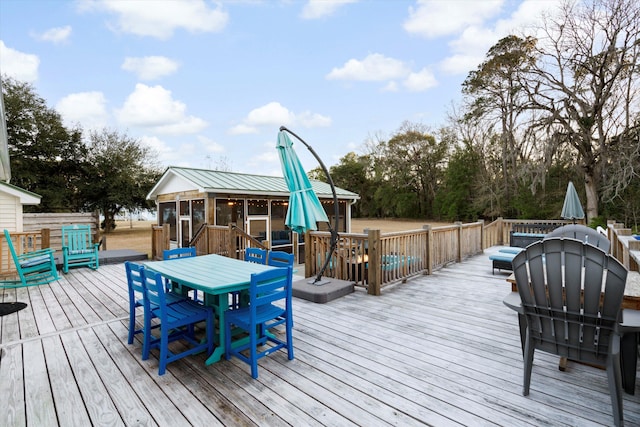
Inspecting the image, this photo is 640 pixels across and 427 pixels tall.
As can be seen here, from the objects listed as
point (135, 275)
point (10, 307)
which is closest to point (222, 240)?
point (10, 307)

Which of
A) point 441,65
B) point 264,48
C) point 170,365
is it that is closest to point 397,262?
point 170,365

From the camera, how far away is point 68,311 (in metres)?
4.11

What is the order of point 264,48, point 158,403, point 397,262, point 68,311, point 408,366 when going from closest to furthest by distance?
1. point 158,403
2. point 408,366
3. point 68,311
4. point 397,262
5. point 264,48

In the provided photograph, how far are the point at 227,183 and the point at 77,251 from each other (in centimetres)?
407

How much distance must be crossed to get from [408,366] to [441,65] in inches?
540

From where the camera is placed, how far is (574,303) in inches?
75.8

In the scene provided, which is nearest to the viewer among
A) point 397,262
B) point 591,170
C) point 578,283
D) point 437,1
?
point 578,283

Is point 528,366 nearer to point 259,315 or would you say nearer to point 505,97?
point 259,315

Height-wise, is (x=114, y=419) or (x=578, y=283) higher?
(x=578, y=283)

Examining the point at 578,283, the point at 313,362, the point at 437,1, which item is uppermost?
the point at 437,1

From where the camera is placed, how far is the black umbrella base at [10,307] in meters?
4.08

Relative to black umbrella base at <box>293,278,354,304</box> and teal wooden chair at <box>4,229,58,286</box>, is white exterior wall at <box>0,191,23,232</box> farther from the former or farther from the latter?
black umbrella base at <box>293,278,354,304</box>

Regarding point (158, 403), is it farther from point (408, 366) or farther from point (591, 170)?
point (591, 170)

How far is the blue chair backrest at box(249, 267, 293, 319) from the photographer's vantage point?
7.82 feet
